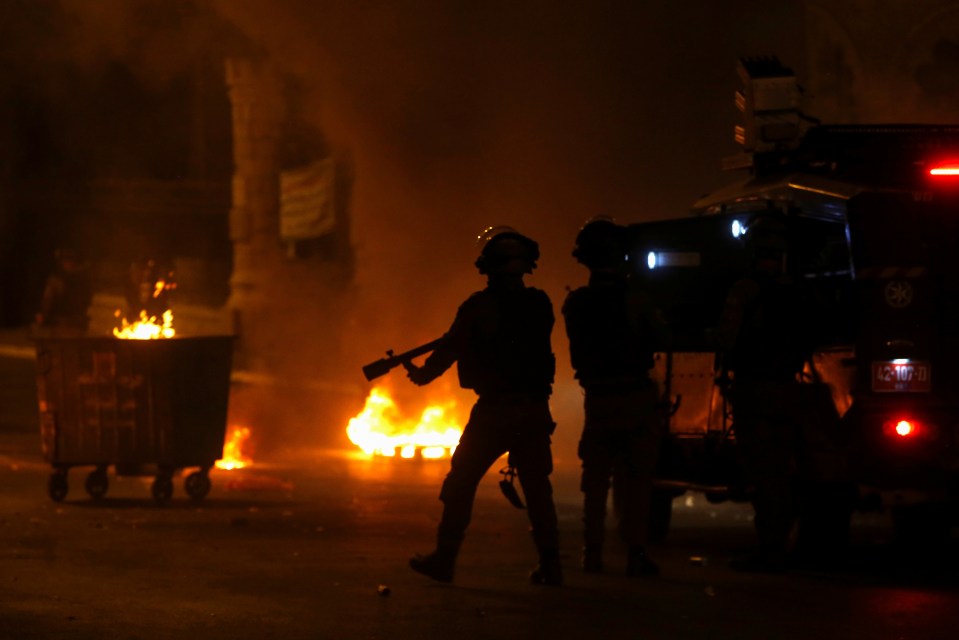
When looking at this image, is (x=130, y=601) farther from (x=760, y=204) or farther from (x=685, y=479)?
(x=760, y=204)

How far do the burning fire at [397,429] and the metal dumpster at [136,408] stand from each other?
4.65 meters

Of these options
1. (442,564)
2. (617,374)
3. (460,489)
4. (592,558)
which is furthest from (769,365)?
(442,564)

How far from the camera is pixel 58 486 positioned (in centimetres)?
1159

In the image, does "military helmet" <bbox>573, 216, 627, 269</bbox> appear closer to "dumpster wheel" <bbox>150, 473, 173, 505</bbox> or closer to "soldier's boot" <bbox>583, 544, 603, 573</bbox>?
"soldier's boot" <bbox>583, 544, 603, 573</bbox>

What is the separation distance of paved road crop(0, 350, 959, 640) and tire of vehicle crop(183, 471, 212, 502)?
3.8 inches

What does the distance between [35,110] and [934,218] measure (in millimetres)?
19354

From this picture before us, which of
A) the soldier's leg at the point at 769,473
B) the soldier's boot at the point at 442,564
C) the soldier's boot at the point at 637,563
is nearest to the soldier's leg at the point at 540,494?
the soldier's boot at the point at 442,564

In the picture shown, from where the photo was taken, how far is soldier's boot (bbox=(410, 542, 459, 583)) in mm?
7688

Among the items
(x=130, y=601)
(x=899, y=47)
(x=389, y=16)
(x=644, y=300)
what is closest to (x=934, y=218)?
(x=644, y=300)

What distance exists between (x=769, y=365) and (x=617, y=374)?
0.77m

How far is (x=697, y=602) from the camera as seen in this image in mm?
7375

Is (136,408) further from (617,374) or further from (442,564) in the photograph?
(617,374)

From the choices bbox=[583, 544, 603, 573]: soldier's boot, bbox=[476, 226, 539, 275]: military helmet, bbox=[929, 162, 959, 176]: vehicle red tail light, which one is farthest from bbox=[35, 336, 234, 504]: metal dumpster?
bbox=[929, 162, 959, 176]: vehicle red tail light

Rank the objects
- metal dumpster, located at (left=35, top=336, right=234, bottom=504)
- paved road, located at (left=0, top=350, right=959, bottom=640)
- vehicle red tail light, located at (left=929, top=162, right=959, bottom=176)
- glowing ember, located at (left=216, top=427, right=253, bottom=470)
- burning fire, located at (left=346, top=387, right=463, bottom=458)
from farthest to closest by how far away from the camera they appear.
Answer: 1. burning fire, located at (left=346, top=387, right=463, bottom=458)
2. glowing ember, located at (left=216, top=427, right=253, bottom=470)
3. metal dumpster, located at (left=35, top=336, right=234, bottom=504)
4. vehicle red tail light, located at (left=929, top=162, right=959, bottom=176)
5. paved road, located at (left=0, top=350, right=959, bottom=640)
